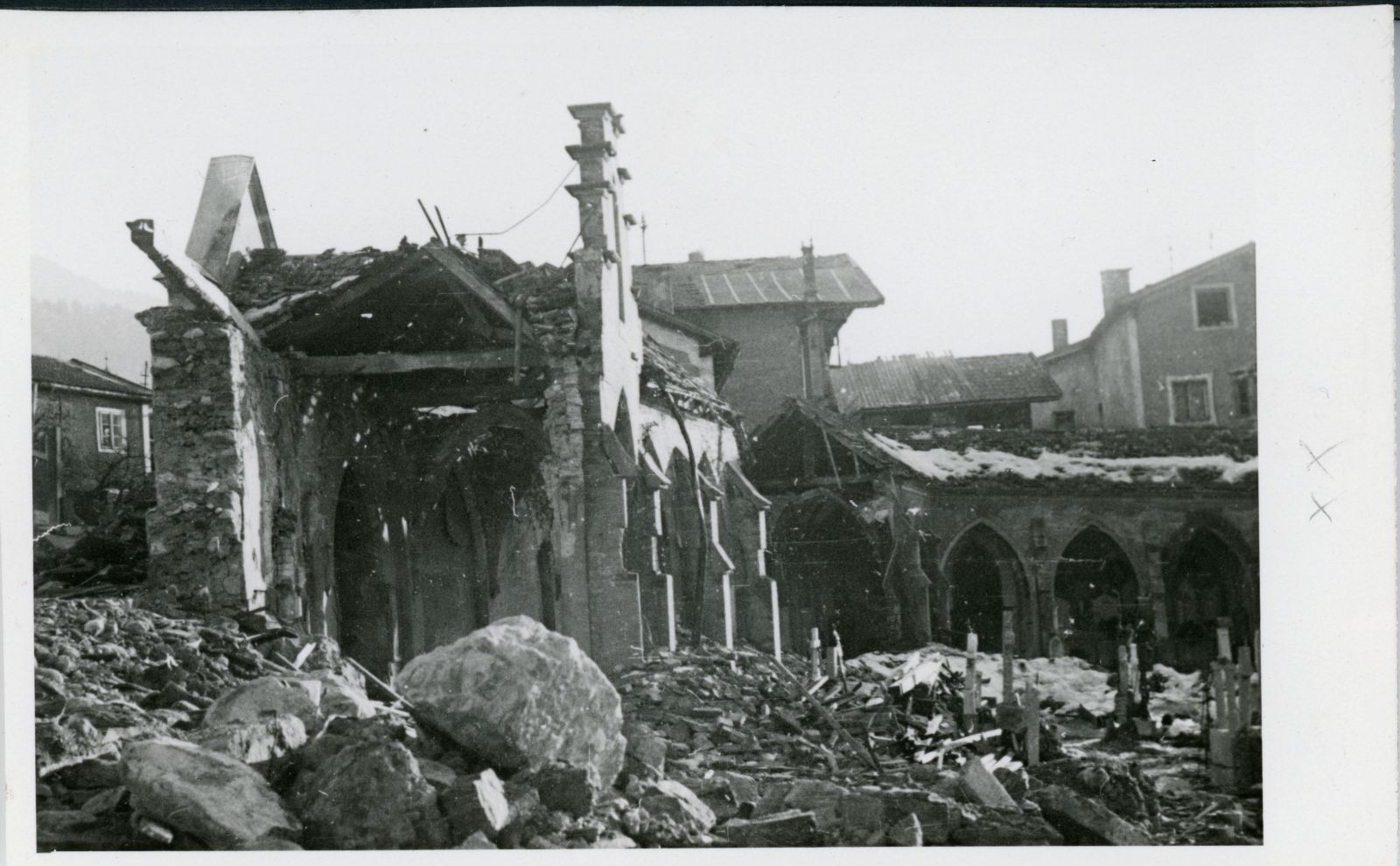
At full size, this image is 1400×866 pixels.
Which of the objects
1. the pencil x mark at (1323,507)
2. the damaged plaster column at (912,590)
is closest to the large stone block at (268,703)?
the damaged plaster column at (912,590)

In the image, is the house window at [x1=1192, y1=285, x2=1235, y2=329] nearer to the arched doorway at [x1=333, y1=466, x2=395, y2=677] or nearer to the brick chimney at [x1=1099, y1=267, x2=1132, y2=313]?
the brick chimney at [x1=1099, y1=267, x2=1132, y2=313]

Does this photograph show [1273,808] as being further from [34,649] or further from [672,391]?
[34,649]

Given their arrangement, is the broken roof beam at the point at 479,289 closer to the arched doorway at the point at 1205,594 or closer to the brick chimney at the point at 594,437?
the brick chimney at the point at 594,437

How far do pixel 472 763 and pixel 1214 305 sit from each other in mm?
4625

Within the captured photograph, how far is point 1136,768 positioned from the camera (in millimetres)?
5449

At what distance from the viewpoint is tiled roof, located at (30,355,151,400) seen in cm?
566

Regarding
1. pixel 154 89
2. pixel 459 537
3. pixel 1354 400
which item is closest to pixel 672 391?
pixel 459 537

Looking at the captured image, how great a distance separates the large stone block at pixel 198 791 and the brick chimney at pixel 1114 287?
5.13m

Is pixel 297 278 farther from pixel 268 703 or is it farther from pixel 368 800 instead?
pixel 368 800

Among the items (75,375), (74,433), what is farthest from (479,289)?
(74,433)

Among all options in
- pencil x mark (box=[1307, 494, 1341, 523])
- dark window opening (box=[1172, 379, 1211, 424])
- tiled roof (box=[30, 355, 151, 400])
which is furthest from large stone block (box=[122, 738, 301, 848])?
pencil x mark (box=[1307, 494, 1341, 523])

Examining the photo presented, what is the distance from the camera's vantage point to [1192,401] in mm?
5438

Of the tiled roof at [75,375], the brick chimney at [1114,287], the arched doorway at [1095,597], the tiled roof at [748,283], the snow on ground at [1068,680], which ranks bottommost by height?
the snow on ground at [1068,680]

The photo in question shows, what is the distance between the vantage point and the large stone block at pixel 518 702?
515cm
